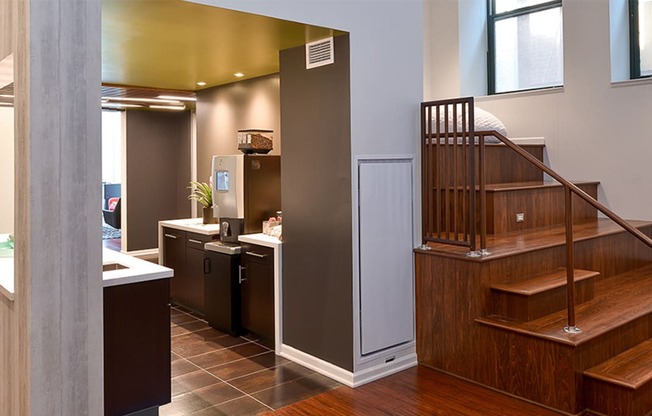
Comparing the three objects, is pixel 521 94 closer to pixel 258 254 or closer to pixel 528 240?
pixel 528 240

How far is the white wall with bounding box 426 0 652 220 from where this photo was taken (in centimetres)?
500

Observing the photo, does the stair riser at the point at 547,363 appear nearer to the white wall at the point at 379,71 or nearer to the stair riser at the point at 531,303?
the stair riser at the point at 531,303

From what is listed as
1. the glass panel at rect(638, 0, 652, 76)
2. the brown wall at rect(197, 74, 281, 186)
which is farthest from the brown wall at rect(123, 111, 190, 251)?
the glass panel at rect(638, 0, 652, 76)

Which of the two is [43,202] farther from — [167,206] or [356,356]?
[167,206]

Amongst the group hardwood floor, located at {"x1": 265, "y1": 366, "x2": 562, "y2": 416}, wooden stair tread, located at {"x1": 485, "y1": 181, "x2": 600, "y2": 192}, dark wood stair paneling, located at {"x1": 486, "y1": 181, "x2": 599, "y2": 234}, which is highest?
wooden stair tread, located at {"x1": 485, "y1": 181, "x2": 600, "y2": 192}

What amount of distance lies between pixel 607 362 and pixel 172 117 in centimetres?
727

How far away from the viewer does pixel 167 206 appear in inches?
348

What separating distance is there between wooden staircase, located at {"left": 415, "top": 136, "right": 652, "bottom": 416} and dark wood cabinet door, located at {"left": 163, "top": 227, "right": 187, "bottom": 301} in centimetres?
271

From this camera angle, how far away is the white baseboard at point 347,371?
12.2 ft

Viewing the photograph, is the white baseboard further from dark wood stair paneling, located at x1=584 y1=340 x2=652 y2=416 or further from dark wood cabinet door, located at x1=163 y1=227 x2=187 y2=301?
dark wood cabinet door, located at x1=163 y1=227 x2=187 y2=301

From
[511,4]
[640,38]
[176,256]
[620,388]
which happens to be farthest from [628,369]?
[511,4]

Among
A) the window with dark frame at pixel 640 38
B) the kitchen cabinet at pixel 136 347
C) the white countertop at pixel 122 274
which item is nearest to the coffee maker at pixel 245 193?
the white countertop at pixel 122 274

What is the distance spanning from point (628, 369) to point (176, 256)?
4.26 meters

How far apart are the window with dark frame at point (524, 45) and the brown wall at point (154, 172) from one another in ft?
15.9
